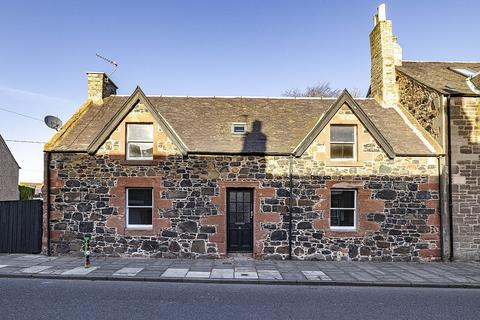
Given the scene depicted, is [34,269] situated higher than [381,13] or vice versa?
[381,13]

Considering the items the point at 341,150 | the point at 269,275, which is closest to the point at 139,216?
the point at 269,275

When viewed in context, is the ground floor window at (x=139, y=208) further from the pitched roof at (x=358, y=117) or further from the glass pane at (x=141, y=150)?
the pitched roof at (x=358, y=117)

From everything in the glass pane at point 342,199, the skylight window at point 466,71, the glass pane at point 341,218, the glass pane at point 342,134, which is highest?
the skylight window at point 466,71

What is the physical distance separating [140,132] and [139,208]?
3.03 metres

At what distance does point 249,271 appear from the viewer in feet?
36.2

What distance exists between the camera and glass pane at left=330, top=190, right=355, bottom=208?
44.7ft

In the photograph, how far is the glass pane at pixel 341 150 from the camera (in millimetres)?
13703

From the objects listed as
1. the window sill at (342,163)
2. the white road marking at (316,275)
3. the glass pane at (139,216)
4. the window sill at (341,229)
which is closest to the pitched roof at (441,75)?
the window sill at (342,163)

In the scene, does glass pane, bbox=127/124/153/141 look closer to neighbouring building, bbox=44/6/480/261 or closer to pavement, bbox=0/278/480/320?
neighbouring building, bbox=44/6/480/261

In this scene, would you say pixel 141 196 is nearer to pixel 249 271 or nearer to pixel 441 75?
pixel 249 271

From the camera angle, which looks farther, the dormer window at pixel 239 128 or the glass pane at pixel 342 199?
the dormer window at pixel 239 128

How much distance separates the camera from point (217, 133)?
1455 centimetres

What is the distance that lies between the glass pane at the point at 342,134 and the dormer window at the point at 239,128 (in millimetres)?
3666

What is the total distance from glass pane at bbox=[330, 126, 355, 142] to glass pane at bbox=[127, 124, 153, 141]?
23.9ft
